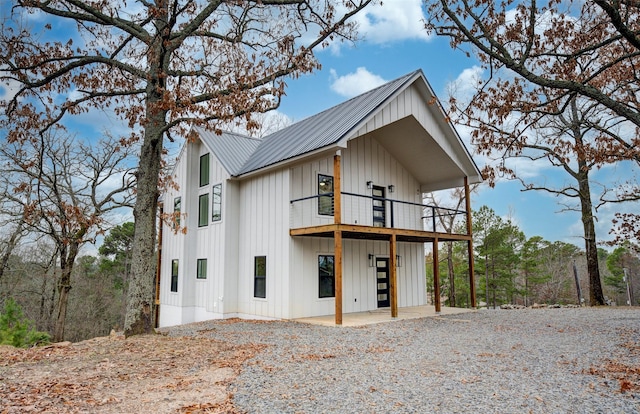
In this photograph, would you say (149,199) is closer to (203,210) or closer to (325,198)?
(325,198)

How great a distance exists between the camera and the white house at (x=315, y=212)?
12.3 meters

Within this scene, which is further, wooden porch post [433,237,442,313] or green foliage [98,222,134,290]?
green foliage [98,222,134,290]

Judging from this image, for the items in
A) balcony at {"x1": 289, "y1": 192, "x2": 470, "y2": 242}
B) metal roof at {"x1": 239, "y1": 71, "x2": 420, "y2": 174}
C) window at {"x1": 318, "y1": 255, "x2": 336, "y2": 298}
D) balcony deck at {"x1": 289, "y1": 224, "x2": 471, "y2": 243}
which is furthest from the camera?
window at {"x1": 318, "y1": 255, "x2": 336, "y2": 298}

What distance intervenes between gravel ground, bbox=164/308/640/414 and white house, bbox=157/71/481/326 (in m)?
2.68

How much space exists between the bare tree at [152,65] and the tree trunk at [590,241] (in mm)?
12747

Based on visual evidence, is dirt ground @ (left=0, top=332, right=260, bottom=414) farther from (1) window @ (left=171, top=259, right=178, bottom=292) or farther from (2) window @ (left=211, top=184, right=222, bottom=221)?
(1) window @ (left=171, top=259, right=178, bottom=292)

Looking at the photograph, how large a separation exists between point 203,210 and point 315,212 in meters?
5.33

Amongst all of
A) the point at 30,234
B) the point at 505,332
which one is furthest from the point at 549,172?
the point at 30,234

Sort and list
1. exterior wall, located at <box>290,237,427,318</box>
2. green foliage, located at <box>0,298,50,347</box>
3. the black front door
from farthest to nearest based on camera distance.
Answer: the black front door, exterior wall, located at <box>290,237,427,318</box>, green foliage, located at <box>0,298,50,347</box>

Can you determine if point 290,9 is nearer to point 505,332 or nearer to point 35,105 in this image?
point 35,105

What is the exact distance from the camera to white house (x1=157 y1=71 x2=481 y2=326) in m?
12.3

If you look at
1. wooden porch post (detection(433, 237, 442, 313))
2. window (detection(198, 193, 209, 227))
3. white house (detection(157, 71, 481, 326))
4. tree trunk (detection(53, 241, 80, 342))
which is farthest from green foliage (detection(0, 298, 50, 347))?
wooden porch post (detection(433, 237, 442, 313))

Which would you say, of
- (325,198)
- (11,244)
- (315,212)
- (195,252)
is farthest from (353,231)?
(11,244)

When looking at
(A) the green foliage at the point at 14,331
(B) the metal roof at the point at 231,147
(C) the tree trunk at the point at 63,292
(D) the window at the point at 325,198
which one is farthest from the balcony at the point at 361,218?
(C) the tree trunk at the point at 63,292
